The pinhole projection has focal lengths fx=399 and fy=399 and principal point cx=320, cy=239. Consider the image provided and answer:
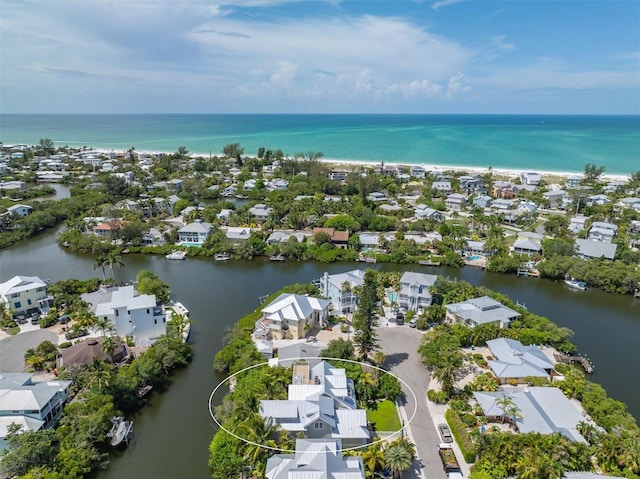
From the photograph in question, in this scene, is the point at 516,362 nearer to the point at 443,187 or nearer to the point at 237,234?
the point at 237,234

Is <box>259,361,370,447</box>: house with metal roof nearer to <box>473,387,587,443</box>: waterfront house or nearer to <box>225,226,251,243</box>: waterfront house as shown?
<box>473,387,587,443</box>: waterfront house

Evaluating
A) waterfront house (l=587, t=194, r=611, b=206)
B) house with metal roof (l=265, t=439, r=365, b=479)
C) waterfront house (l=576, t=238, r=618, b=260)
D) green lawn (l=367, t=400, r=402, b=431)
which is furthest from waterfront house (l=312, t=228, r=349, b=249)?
waterfront house (l=587, t=194, r=611, b=206)

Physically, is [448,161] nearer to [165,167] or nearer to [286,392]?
[165,167]

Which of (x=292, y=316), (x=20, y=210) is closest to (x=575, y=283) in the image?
(x=292, y=316)

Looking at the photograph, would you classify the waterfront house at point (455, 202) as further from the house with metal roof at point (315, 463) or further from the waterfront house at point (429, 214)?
the house with metal roof at point (315, 463)

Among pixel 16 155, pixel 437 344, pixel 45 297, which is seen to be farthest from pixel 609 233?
pixel 16 155
